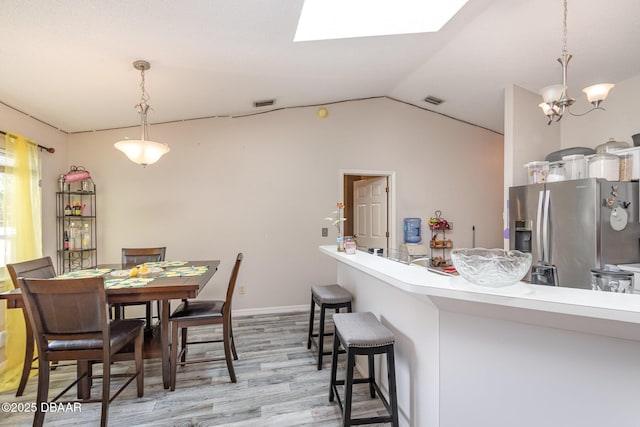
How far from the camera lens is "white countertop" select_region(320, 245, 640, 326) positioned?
923mm

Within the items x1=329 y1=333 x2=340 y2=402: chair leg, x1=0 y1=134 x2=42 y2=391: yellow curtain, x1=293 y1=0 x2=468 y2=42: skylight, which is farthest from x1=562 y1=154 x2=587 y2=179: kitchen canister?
x1=0 y1=134 x2=42 y2=391: yellow curtain

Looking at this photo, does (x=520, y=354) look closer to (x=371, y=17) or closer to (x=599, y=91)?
(x=599, y=91)

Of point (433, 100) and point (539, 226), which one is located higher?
point (433, 100)

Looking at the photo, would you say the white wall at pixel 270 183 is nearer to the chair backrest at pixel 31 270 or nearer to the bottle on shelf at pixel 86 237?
the bottle on shelf at pixel 86 237

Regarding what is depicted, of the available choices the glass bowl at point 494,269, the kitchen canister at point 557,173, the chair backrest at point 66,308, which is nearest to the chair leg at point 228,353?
the chair backrest at point 66,308

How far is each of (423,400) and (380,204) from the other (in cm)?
315

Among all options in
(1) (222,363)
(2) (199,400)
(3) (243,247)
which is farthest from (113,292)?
(3) (243,247)

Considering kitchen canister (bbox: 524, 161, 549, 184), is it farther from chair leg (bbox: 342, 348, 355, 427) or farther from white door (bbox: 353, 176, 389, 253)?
chair leg (bbox: 342, 348, 355, 427)

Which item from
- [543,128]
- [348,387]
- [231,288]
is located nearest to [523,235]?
[543,128]

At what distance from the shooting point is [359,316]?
1979 millimetres

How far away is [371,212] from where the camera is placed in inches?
184

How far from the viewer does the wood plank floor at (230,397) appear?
1.93 metres

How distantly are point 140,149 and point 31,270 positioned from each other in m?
1.20

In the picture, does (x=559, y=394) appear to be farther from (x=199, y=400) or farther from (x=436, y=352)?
(x=199, y=400)
